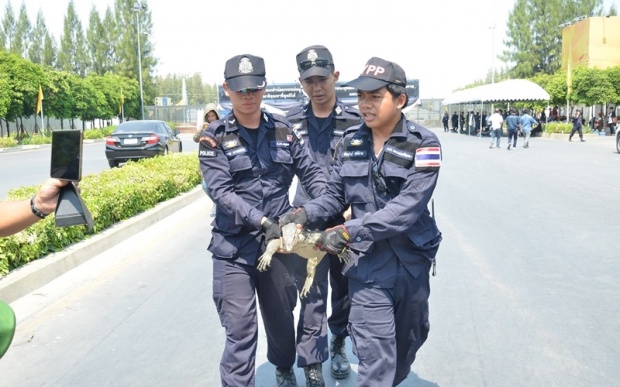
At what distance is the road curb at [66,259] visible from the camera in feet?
17.6

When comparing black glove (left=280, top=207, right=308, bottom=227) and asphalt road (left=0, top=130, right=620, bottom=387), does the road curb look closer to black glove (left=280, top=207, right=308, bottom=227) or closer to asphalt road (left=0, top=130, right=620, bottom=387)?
asphalt road (left=0, top=130, right=620, bottom=387)

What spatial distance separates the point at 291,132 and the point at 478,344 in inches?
79.3

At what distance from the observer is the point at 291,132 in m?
3.69

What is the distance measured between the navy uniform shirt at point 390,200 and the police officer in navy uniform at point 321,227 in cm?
49

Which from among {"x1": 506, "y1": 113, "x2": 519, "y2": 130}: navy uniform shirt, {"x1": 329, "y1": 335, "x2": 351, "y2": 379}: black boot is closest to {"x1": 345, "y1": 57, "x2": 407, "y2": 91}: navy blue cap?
{"x1": 329, "y1": 335, "x2": 351, "y2": 379}: black boot

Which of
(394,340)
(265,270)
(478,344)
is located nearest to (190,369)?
(265,270)

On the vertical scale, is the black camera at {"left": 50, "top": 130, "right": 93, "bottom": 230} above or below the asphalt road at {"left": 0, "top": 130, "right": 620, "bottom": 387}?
above

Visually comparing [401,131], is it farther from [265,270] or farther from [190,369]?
[190,369]

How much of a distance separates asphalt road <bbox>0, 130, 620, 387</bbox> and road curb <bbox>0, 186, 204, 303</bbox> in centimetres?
11

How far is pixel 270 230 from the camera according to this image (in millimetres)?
3211

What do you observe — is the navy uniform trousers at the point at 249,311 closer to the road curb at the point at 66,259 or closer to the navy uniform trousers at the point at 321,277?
the navy uniform trousers at the point at 321,277

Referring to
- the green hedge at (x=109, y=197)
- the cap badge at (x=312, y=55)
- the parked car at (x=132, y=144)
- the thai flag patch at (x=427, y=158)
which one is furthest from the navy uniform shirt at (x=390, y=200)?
the parked car at (x=132, y=144)

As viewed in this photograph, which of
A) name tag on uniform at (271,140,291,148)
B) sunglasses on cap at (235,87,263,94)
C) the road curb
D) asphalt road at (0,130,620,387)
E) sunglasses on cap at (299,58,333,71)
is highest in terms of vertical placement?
sunglasses on cap at (299,58,333,71)

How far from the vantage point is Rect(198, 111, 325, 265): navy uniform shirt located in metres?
3.39
